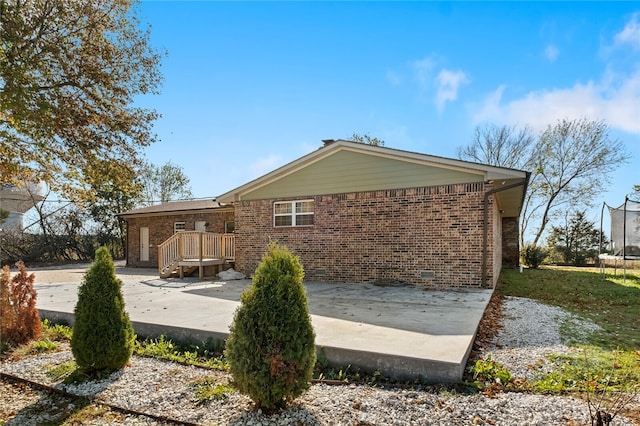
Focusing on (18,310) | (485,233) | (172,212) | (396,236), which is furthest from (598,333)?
(172,212)

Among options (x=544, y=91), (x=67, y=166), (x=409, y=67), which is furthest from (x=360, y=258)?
(x=544, y=91)

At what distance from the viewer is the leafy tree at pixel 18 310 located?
541cm

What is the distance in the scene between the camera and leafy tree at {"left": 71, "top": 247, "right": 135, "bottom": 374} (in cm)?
402

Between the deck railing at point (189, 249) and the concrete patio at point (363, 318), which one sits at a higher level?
the deck railing at point (189, 249)

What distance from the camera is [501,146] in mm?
28406

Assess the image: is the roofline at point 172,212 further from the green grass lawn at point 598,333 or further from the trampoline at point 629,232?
the trampoline at point 629,232

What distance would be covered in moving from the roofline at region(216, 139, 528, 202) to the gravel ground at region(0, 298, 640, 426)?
18.5 feet

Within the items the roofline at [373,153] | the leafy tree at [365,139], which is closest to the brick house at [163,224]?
the roofline at [373,153]

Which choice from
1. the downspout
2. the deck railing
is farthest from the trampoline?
the deck railing

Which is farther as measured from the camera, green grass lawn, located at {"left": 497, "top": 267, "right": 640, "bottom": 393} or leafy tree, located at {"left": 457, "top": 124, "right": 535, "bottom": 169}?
leafy tree, located at {"left": 457, "top": 124, "right": 535, "bottom": 169}

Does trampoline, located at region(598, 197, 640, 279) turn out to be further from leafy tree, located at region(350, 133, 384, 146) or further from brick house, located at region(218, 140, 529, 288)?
leafy tree, located at region(350, 133, 384, 146)

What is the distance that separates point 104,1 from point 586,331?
9.89 m

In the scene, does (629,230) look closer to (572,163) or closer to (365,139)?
(572,163)

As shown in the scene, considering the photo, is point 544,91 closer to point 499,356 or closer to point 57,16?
point 499,356
